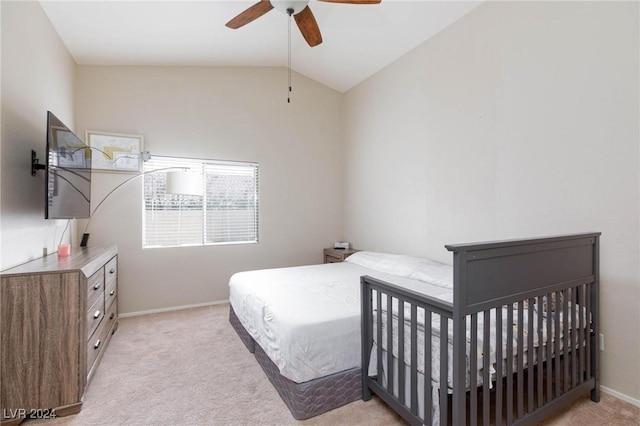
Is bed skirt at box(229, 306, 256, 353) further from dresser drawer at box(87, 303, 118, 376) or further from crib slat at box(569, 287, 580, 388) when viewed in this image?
crib slat at box(569, 287, 580, 388)

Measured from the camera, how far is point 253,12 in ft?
7.37

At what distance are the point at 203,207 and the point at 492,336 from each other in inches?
136

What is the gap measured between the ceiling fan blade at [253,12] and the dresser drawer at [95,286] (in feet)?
6.96

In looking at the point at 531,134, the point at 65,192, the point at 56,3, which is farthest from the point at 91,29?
the point at 531,134

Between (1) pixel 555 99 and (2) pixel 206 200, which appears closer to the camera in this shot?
(1) pixel 555 99

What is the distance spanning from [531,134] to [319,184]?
9.13ft

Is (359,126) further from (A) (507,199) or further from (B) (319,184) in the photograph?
(A) (507,199)

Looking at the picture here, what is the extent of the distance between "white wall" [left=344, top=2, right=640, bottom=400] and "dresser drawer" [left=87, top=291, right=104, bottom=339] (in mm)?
2982

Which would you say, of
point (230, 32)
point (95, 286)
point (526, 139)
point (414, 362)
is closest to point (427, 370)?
point (414, 362)

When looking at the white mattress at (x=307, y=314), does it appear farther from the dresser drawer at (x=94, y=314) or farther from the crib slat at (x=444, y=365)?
the dresser drawer at (x=94, y=314)

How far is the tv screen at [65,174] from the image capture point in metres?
2.09

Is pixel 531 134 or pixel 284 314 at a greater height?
pixel 531 134

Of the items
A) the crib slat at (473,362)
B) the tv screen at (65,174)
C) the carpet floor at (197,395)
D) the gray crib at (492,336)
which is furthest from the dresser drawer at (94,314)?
the crib slat at (473,362)

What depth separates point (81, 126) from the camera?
3365mm
